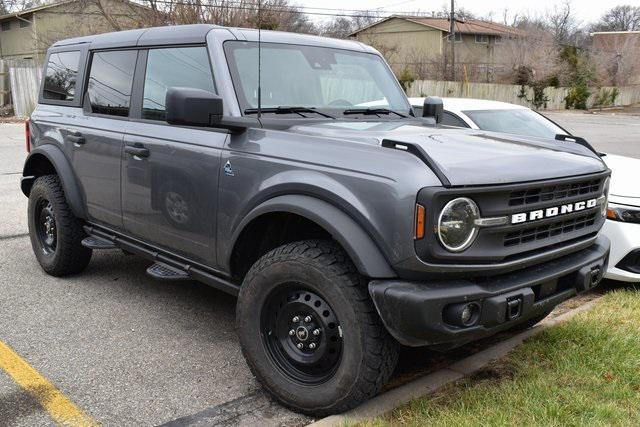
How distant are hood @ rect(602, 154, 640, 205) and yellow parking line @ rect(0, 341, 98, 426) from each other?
419 centimetres

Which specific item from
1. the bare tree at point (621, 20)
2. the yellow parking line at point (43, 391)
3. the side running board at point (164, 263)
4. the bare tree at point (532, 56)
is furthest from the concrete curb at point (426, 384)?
the bare tree at point (621, 20)

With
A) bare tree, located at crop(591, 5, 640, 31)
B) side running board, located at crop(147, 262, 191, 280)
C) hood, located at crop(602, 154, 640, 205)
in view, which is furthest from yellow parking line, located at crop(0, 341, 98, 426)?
bare tree, located at crop(591, 5, 640, 31)

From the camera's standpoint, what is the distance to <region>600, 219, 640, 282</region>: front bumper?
4.96m

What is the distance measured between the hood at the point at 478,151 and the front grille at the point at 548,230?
25 cm

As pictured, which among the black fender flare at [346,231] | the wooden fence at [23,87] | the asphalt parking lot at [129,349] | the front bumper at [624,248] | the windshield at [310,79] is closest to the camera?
the black fender flare at [346,231]

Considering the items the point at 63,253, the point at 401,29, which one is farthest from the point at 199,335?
the point at 401,29

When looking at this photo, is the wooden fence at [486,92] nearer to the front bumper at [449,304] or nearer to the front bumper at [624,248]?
the front bumper at [624,248]

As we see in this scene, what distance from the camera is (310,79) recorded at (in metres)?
4.16

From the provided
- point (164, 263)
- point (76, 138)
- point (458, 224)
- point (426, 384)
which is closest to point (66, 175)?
point (76, 138)

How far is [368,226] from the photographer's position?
2865 millimetres

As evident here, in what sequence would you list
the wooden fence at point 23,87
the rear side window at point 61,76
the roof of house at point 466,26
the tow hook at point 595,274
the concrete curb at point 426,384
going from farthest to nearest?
the roof of house at point 466,26
the wooden fence at point 23,87
the rear side window at point 61,76
the tow hook at point 595,274
the concrete curb at point 426,384

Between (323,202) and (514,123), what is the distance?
4.46 m

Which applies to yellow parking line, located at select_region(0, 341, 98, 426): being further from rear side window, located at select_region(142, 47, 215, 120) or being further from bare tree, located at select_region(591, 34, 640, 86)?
bare tree, located at select_region(591, 34, 640, 86)

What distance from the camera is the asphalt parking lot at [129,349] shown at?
3.33 metres
